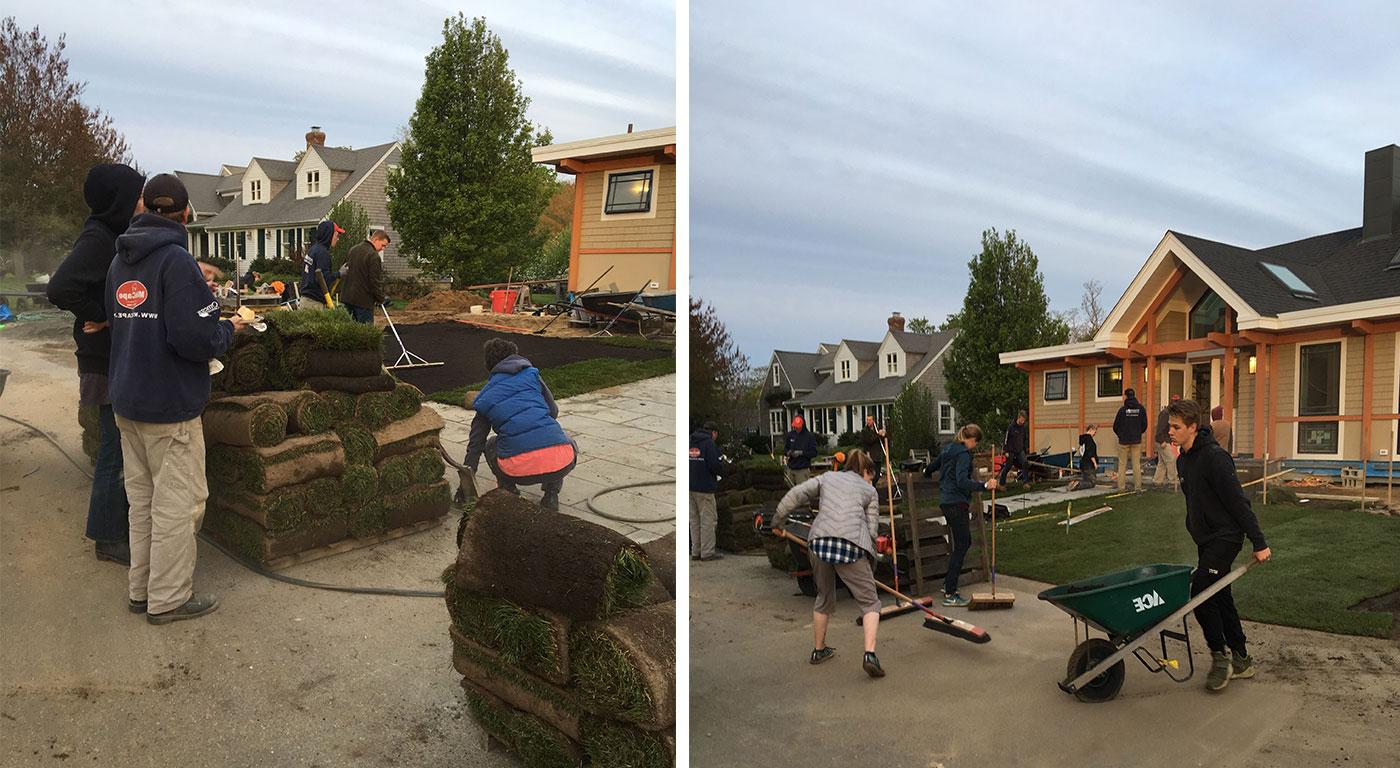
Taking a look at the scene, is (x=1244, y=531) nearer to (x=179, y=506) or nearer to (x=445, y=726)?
(x=445, y=726)

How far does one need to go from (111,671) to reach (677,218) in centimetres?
163

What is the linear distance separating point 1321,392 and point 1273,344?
0.50 feet

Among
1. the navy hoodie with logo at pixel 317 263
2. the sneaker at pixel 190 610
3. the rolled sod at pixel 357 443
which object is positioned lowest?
the sneaker at pixel 190 610

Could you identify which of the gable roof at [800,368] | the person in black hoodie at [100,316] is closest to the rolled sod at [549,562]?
the person in black hoodie at [100,316]

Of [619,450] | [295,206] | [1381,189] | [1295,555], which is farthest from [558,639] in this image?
[1381,189]

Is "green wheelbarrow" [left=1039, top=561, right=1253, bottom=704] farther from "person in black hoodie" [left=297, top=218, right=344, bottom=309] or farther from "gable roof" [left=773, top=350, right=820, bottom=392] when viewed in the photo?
"person in black hoodie" [left=297, top=218, right=344, bottom=309]

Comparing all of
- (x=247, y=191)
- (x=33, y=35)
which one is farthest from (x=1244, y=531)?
(x=33, y=35)

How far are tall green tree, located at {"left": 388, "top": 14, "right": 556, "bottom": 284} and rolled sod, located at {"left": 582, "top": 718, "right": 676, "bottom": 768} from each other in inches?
40.3

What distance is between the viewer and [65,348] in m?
1.80

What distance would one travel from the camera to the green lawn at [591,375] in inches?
78.9

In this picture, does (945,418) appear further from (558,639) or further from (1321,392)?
(558,639)

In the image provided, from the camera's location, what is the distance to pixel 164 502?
5.89 ft

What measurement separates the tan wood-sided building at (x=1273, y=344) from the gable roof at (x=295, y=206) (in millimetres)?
1958

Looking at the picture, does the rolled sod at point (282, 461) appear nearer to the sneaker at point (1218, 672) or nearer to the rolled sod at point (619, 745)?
the rolled sod at point (619, 745)
